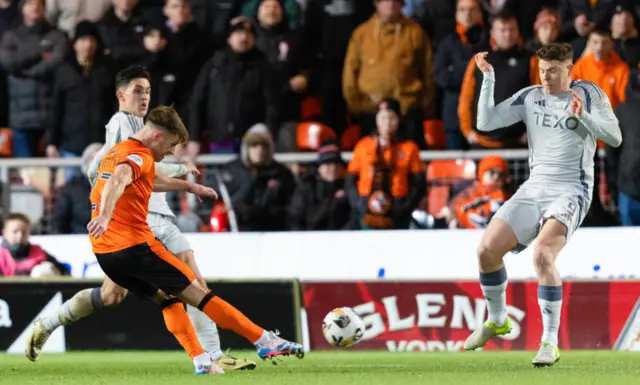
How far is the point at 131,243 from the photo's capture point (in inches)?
358

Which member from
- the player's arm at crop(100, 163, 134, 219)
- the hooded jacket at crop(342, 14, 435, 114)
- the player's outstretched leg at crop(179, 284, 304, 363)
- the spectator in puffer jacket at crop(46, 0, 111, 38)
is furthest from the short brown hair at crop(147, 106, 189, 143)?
the spectator in puffer jacket at crop(46, 0, 111, 38)

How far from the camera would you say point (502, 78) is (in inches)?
579

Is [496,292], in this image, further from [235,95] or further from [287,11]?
[287,11]

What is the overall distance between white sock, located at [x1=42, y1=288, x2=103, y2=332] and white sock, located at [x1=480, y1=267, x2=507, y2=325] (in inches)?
110

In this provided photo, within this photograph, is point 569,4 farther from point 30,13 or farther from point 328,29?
point 30,13

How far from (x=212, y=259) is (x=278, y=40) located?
3257mm

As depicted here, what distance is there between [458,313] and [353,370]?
3.22 metres

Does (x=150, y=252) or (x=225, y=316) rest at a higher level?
(x=150, y=252)

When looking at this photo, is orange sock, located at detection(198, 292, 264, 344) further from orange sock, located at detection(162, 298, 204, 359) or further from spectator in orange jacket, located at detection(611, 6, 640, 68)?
spectator in orange jacket, located at detection(611, 6, 640, 68)

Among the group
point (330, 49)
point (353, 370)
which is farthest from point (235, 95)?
point (353, 370)

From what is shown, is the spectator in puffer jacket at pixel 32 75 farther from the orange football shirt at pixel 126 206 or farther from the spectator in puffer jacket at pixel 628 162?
the orange football shirt at pixel 126 206

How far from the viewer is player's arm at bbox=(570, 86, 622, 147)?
380 inches

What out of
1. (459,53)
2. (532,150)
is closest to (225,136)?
(459,53)

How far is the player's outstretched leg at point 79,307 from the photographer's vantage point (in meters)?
10.4
